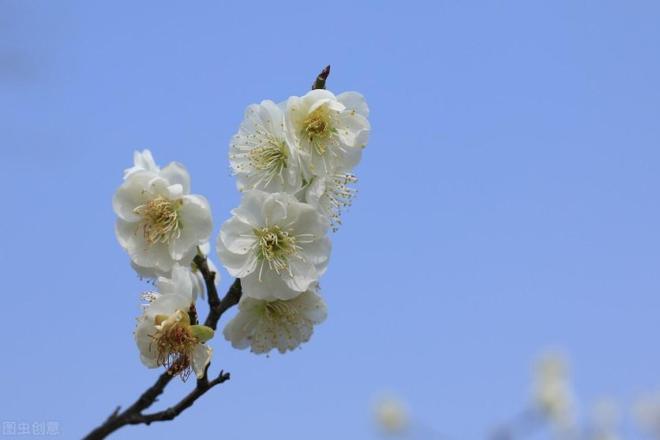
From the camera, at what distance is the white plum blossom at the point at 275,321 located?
7.11 feet

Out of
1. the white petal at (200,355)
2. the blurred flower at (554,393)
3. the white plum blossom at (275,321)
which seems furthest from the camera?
the blurred flower at (554,393)

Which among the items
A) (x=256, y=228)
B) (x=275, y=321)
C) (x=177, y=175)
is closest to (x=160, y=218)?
(x=177, y=175)

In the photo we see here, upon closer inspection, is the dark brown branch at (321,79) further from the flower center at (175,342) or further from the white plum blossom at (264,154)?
the flower center at (175,342)

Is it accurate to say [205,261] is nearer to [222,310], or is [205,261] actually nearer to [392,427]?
[222,310]

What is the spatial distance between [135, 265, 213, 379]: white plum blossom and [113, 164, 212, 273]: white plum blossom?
88 millimetres

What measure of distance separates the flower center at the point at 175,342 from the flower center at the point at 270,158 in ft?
1.36

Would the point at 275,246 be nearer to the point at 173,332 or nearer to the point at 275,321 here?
the point at 275,321

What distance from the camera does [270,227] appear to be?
7.03 ft

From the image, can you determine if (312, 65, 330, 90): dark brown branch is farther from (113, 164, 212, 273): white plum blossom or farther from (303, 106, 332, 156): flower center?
(113, 164, 212, 273): white plum blossom

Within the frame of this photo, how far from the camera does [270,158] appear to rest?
7.30 feet

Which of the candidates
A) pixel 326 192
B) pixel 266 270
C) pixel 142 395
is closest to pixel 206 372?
pixel 142 395

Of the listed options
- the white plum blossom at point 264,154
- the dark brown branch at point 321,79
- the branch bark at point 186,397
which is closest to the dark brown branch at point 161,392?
the branch bark at point 186,397

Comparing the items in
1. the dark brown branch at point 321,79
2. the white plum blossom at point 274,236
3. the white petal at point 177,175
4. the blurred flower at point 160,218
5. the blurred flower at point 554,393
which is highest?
the blurred flower at point 554,393

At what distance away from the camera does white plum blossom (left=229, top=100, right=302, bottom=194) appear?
7.07 feet
